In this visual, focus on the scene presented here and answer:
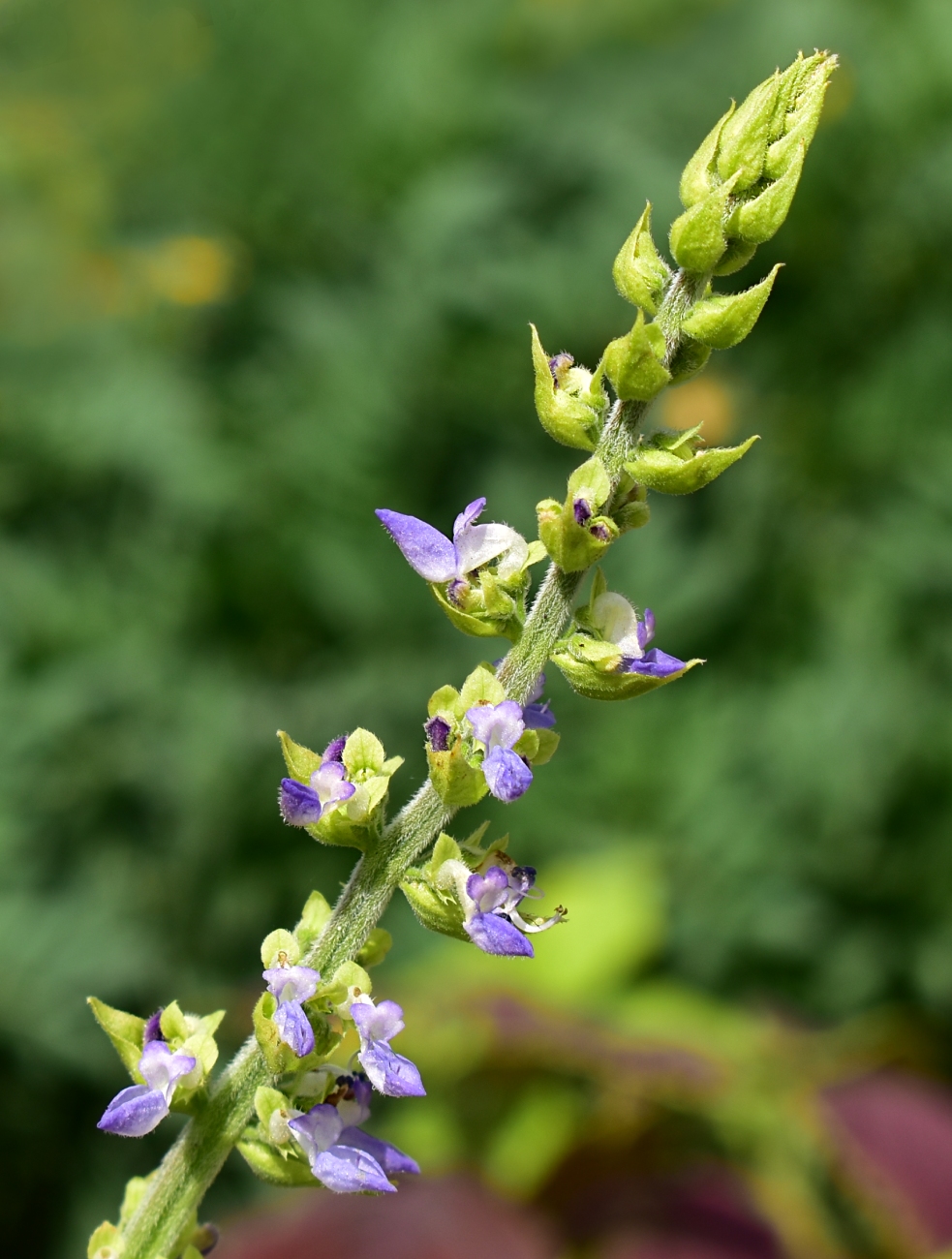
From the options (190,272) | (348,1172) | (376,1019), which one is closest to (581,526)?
(376,1019)

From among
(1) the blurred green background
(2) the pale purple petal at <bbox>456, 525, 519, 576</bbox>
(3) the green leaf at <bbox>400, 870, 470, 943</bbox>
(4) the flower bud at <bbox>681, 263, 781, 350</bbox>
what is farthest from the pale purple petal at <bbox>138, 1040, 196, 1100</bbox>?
(1) the blurred green background

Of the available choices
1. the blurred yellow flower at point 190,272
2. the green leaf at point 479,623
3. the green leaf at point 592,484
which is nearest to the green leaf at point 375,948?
the green leaf at point 479,623

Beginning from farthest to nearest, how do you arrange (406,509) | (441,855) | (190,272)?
1. (190,272)
2. (406,509)
3. (441,855)

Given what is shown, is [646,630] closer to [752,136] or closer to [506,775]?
[506,775]

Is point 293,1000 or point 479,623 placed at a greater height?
point 479,623

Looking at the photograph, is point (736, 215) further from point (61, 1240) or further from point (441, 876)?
point (61, 1240)

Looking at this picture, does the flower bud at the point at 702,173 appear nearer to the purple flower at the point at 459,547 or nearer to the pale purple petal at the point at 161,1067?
the purple flower at the point at 459,547
